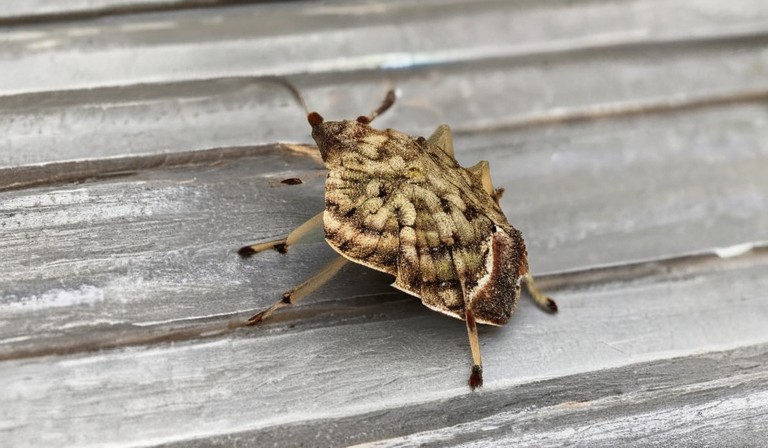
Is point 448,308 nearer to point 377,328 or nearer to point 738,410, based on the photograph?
point 377,328

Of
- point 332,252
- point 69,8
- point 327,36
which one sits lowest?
point 332,252

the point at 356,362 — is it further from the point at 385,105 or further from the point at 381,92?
the point at 381,92

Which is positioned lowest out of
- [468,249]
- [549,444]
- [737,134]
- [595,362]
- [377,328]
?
[549,444]

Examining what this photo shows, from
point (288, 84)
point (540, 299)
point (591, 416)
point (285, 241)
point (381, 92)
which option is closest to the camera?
point (591, 416)

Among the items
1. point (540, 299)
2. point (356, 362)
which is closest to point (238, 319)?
point (356, 362)

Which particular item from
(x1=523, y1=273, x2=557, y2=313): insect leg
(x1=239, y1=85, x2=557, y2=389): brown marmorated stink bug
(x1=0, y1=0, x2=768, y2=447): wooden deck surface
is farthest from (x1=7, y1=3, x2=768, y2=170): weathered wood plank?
(x1=523, y1=273, x2=557, y2=313): insect leg

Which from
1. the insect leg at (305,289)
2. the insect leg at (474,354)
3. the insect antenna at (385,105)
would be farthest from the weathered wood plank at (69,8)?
the insect leg at (474,354)

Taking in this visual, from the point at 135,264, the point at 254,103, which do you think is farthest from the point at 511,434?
the point at 254,103
